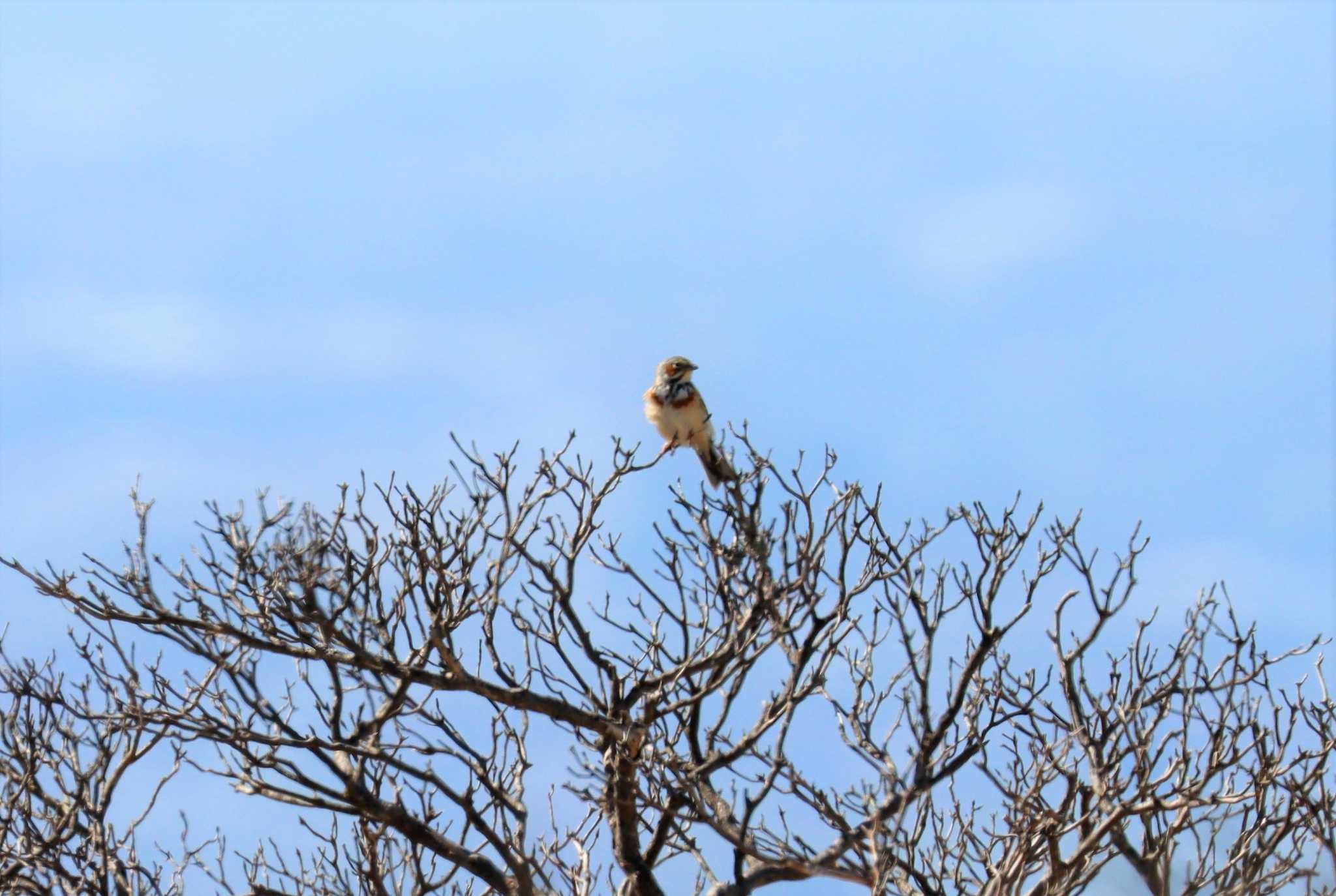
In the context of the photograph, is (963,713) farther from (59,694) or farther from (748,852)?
(59,694)

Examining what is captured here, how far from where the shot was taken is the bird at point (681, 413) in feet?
30.6

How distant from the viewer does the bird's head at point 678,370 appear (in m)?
9.52

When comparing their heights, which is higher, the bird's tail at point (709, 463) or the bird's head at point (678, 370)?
the bird's head at point (678, 370)

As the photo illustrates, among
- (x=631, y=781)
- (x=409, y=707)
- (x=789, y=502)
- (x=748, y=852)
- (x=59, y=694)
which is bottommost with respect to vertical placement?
(x=748, y=852)

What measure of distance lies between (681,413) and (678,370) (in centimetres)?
40

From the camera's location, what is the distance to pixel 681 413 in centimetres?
931

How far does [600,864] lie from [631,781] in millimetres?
1729

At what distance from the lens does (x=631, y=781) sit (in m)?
6.79

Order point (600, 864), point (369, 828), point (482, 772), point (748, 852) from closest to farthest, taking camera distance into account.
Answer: point (748, 852) < point (482, 772) < point (369, 828) < point (600, 864)

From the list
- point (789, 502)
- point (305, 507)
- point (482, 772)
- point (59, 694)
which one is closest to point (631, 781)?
point (482, 772)

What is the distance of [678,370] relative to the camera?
955 centimetres

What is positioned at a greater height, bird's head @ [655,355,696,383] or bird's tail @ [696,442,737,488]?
bird's head @ [655,355,696,383]

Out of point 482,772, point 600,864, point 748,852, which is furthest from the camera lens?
point 600,864

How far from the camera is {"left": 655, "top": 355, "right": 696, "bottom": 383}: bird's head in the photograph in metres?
9.52
